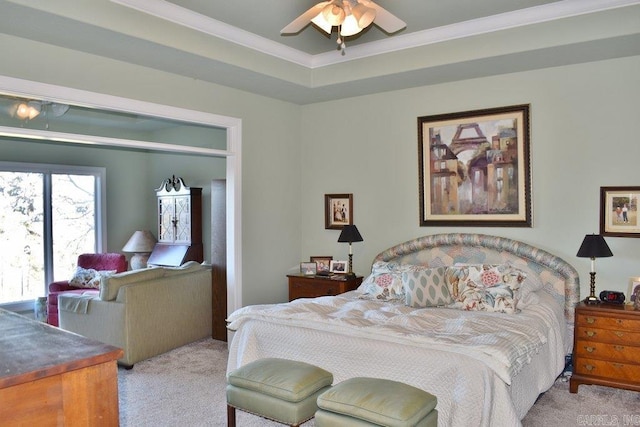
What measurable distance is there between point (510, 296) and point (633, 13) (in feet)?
7.31

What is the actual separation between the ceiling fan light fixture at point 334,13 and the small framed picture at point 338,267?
9.52 ft

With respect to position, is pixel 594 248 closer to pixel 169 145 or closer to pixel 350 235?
pixel 350 235

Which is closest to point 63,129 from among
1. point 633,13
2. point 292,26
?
point 292,26

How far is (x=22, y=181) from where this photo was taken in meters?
6.84

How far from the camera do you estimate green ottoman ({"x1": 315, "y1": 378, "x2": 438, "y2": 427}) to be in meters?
2.42

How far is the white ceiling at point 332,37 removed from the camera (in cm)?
354

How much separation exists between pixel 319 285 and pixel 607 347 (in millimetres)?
2633

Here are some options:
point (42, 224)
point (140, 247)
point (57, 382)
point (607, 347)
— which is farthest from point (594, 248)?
point (42, 224)

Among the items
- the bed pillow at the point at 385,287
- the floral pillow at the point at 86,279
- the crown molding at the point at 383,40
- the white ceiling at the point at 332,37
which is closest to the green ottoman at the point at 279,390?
the bed pillow at the point at 385,287

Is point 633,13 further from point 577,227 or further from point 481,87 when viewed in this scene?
point 577,227

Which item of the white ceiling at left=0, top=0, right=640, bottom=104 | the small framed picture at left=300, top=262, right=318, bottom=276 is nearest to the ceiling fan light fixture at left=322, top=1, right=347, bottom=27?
the white ceiling at left=0, top=0, right=640, bottom=104

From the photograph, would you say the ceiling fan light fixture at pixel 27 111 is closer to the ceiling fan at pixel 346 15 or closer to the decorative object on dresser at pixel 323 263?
the ceiling fan at pixel 346 15

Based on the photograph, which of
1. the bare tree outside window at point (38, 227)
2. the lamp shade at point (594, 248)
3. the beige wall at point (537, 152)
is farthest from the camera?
the bare tree outside window at point (38, 227)

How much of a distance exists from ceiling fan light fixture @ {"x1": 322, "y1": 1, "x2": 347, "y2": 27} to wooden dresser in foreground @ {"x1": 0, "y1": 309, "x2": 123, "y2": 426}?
2259 millimetres
